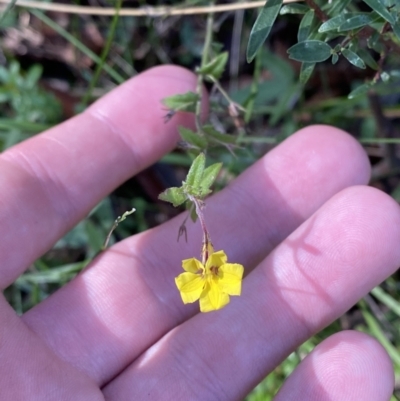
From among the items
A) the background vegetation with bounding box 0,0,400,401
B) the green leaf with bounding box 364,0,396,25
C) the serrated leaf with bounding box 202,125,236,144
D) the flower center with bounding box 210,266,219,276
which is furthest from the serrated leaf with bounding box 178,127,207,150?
the green leaf with bounding box 364,0,396,25

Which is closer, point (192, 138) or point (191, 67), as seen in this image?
point (192, 138)

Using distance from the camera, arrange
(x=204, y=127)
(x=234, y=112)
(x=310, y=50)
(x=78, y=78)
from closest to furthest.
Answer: (x=310, y=50)
(x=204, y=127)
(x=234, y=112)
(x=78, y=78)

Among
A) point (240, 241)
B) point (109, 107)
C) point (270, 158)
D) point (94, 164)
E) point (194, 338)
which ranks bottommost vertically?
point (194, 338)

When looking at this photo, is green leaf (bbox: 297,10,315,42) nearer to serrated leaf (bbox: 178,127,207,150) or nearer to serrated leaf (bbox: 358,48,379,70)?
serrated leaf (bbox: 358,48,379,70)

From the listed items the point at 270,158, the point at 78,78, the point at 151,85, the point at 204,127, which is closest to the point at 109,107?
the point at 151,85

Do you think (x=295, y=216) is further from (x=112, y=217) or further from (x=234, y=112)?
(x=112, y=217)

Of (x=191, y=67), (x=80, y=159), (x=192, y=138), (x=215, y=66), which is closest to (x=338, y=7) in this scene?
(x=215, y=66)

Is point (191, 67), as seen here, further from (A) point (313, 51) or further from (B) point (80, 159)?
(A) point (313, 51)
